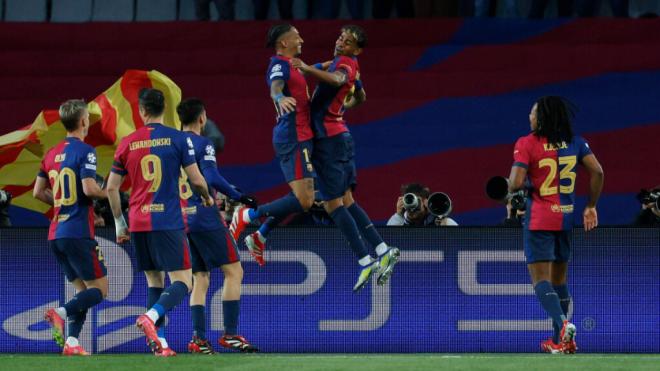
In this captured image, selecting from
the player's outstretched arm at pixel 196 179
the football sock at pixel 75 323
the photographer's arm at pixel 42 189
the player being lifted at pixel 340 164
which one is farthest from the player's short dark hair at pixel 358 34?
the football sock at pixel 75 323

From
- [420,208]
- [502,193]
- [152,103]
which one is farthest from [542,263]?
[152,103]

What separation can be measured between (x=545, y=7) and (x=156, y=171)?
816 centimetres

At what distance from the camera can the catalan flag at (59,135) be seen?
14.6m

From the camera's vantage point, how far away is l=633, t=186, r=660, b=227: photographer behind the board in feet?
42.0

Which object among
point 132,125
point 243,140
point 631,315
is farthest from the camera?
point 243,140

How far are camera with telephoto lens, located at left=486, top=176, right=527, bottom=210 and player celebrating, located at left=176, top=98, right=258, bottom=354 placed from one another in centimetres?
212

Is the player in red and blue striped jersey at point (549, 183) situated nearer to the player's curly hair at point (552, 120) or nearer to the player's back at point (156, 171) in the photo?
the player's curly hair at point (552, 120)

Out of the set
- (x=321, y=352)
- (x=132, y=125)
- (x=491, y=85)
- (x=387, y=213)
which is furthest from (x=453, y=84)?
(x=321, y=352)

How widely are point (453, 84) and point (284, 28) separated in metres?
5.60

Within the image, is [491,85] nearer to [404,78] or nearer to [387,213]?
[404,78]

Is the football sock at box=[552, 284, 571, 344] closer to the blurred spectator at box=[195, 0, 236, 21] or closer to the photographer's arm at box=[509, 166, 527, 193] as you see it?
the photographer's arm at box=[509, 166, 527, 193]

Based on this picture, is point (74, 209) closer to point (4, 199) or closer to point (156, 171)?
point (156, 171)

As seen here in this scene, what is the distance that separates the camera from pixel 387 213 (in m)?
15.6

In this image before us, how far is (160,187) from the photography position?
1066cm
